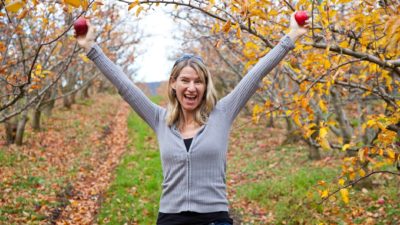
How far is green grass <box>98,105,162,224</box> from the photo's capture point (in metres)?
7.26

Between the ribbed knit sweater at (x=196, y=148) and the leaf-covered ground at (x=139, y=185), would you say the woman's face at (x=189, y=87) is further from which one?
the leaf-covered ground at (x=139, y=185)

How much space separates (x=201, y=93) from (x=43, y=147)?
37.8 feet

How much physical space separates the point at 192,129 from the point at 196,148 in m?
0.20

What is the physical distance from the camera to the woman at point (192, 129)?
254 cm

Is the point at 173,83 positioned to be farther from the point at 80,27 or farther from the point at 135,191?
the point at 135,191

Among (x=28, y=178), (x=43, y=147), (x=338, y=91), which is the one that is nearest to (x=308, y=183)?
(x=338, y=91)

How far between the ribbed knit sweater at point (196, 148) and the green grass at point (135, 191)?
4562mm

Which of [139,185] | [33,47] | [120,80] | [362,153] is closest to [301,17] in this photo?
[120,80]

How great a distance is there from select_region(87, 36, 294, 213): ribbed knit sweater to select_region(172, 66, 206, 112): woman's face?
0.14 metres

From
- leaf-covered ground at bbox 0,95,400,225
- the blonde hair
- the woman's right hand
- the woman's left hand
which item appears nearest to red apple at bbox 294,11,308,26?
the woman's left hand

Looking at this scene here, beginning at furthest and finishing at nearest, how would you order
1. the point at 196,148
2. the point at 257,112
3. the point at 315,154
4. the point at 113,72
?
1. the point at 315,154
2. the point at 257,112
3. the point at 113,72
4. the point at 196,148

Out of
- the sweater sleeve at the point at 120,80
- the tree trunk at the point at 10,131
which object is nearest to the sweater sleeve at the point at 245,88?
the sweater sleeve at the point at 120,80

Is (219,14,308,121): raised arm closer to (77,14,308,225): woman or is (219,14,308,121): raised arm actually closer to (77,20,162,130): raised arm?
(77,14,308,225): woman

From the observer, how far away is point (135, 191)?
8.82 metres
